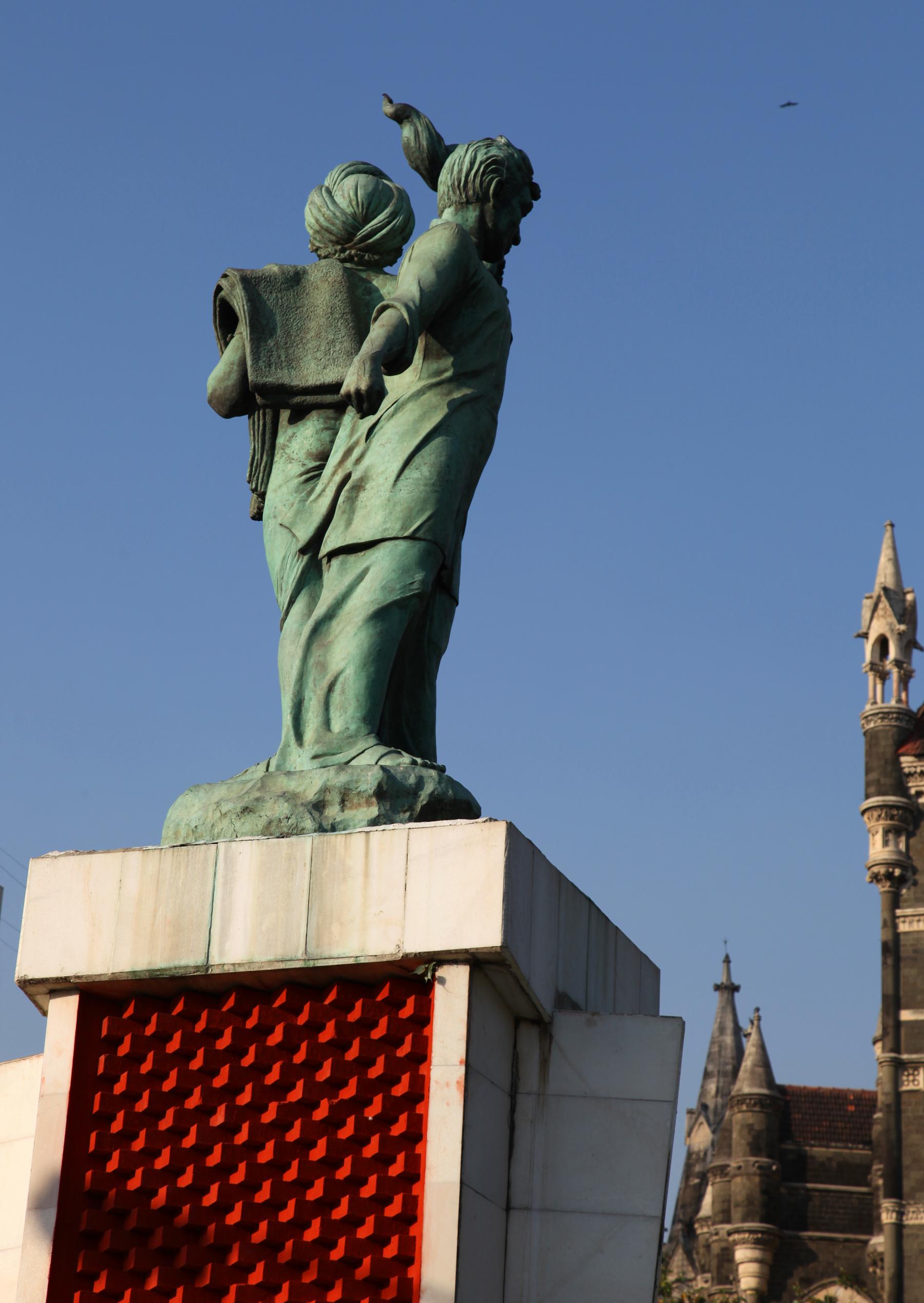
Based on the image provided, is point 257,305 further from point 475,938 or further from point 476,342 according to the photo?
point 475,938

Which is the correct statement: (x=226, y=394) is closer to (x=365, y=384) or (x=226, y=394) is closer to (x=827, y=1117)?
(x=365, y=384)

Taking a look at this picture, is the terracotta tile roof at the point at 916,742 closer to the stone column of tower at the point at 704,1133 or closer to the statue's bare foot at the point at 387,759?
the stone column of tower at the point at 704,1133

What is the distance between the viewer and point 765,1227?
136 ft

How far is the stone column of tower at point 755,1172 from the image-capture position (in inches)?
1636

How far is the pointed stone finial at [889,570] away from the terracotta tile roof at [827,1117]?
11275mm

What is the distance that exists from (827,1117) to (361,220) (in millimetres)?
39136

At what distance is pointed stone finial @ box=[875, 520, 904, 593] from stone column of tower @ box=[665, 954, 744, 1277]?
1267cm

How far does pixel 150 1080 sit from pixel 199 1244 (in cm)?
52

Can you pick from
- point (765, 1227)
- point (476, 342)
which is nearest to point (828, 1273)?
point (765, 1227)

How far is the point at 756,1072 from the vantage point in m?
43.2

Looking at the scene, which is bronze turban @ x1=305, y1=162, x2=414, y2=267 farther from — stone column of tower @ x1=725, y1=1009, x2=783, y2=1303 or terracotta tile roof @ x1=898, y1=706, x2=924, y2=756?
terracotta tile roof @ x1=898, y1=706, x2=924, y2=756

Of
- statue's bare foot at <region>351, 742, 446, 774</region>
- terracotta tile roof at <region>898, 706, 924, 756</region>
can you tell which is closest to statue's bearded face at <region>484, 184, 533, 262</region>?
statue's bare foot at <region>351, 742, 446, 774</region>

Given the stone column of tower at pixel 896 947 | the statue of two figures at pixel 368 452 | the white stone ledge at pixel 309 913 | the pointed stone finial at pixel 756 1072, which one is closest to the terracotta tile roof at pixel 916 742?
the stone column of tower at pixel 896 947

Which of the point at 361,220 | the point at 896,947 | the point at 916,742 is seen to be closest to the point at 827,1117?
the point at 896,947
